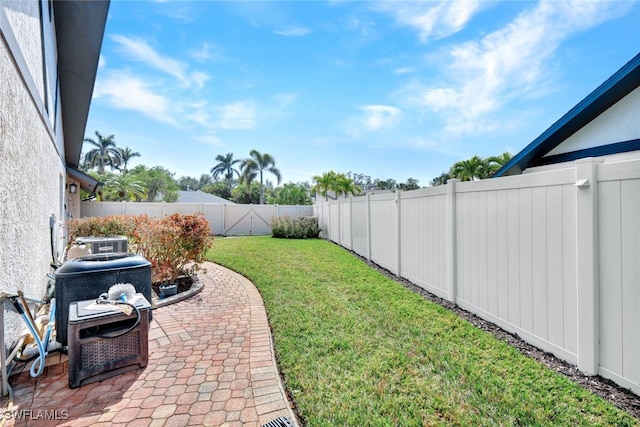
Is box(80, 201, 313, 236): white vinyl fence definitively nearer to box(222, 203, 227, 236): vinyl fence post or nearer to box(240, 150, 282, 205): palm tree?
box(222, 203, 227, 236): vinyl fence post

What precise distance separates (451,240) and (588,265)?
1981mm

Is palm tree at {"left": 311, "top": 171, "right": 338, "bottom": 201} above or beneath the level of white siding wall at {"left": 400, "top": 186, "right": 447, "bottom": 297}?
above

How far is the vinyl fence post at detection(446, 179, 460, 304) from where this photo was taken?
4445mm

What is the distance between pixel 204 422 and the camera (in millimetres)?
2230

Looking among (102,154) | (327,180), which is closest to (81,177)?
(327,180)

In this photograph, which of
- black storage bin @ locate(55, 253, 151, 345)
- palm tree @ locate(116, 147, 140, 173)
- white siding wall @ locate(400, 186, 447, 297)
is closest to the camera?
black storage bin @ locate(55, 253, 151, 345)

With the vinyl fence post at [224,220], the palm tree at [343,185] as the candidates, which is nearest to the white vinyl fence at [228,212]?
the vinyl fence post at [224,220]

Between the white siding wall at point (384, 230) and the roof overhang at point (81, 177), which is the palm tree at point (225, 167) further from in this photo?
the white siding wall at point (384, 230)

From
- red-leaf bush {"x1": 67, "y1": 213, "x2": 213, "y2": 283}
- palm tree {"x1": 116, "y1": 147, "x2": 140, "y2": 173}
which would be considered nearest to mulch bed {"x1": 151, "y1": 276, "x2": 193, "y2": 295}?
red-leaf bush {"x1": 67, "y1": 213, "x2": 213, "y2": 283}

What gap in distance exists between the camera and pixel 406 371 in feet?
9.29

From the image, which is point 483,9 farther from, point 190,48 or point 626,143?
point 190,48

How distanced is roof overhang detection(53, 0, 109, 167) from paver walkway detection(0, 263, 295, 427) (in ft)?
19.6

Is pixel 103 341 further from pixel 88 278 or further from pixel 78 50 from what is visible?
pixel 78 50

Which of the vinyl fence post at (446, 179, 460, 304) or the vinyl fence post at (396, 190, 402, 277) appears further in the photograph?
the vinyl fence post at (396, 190, 402, 277)
